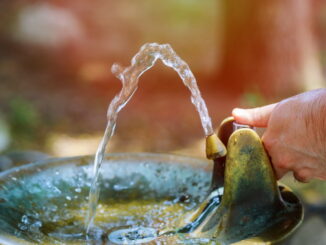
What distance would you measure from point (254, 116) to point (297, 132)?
19cm

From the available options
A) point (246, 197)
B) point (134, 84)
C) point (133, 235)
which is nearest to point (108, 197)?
point (133, 235)

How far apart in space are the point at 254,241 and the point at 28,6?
9075mm

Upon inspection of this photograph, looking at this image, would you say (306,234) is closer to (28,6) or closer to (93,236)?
(93,236)

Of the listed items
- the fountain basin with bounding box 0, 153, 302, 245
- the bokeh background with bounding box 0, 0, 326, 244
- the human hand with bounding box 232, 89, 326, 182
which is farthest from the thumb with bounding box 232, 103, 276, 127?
the bokeh background with bounding box 0, 0, 326, 244

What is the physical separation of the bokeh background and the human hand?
150 cm

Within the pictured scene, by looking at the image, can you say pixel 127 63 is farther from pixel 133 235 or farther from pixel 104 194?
pixel 133 235

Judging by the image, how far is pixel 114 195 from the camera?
235 cm

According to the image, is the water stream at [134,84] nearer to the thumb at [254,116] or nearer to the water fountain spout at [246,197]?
the thumb at [254,116]

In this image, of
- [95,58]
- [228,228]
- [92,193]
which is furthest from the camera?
[95,58]

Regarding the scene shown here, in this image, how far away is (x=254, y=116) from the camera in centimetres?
221

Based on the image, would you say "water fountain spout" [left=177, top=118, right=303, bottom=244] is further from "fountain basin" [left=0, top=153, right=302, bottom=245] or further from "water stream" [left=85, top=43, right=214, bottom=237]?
"water stream" [left=85, top=43, right=214, bottom=237]

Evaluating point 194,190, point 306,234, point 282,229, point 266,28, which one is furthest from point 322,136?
point 266,28

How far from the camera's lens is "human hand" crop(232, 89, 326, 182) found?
202 centimetres

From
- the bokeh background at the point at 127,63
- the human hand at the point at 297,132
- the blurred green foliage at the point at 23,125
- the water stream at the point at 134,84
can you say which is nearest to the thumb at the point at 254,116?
the human hand at the point at 297,132
